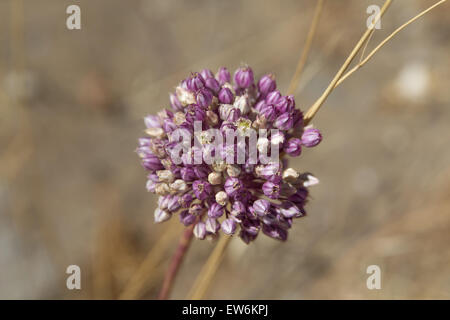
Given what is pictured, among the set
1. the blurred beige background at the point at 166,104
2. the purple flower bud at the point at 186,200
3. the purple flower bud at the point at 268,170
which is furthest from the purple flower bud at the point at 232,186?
the blurred beige background at the point at 166,104

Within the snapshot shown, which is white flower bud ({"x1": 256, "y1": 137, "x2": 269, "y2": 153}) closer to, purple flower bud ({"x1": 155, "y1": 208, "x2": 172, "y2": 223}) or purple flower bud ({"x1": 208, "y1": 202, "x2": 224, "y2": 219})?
purple flower bud ({"x1": 208, "y1": 202, "x2": 224, "y2": 219})

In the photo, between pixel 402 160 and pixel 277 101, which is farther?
pixel 402 160

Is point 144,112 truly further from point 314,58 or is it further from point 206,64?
point 314,58

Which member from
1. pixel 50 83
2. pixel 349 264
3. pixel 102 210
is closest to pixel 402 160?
pixel 349 264

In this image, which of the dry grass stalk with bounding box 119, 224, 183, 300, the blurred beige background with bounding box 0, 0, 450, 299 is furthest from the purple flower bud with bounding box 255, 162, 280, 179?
the blurred beige background with bounding box 0, 0, 450, 299

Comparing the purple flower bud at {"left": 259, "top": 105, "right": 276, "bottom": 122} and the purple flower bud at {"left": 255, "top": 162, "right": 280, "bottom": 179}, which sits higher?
the purple flower bud at {"left": 259, "top": 105, "right": 276, "bottom": 122}

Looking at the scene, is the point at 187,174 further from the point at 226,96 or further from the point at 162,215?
the point at 226,96

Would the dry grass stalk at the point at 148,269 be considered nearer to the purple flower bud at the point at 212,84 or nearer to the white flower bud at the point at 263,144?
the purple flower bud at the point at 212,84
